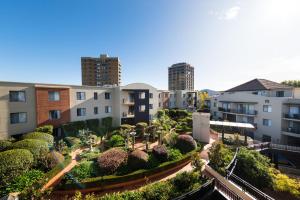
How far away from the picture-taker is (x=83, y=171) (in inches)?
545

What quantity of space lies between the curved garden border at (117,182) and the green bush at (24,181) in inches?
90.8

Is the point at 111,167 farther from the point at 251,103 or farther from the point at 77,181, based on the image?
the point at 251,103

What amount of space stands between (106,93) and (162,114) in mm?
15886

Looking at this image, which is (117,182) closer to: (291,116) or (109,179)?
(109,179)

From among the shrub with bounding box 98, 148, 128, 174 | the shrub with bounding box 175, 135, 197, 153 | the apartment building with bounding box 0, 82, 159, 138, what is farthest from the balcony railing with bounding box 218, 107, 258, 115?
the shrub with bounding box 98, 148, 128, 174

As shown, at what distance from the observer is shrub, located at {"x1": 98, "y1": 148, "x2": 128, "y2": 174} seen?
13992 mm

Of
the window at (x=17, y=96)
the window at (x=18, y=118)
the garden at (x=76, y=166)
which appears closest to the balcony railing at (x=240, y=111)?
the garden at (x=76, y=166)

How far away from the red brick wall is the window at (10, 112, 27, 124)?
163cm

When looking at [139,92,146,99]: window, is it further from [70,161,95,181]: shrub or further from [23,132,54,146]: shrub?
[70,161,95,181]: shrub

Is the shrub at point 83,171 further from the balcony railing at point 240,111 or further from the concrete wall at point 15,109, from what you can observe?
the balcony railing at point 240,111

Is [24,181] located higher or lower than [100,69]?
lower

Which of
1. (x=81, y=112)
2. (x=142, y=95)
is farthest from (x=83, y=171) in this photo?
(x=142, y=95)

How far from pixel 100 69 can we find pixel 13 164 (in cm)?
7384

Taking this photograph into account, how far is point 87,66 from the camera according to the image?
266 ft
